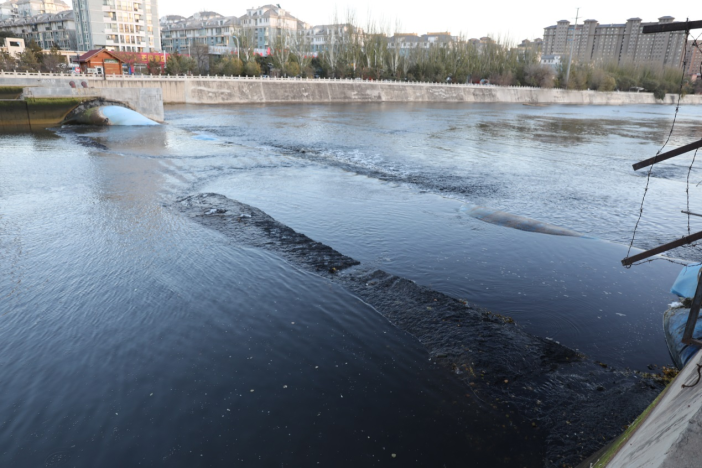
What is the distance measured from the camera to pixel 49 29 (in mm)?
94688

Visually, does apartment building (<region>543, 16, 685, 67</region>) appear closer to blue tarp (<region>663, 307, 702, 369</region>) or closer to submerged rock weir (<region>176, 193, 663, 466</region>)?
blue tarp (<region>663, 307, 702, 369</region>)

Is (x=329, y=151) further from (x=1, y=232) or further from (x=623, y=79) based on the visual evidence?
(x=623, y=79)

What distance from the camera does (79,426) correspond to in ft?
15.8

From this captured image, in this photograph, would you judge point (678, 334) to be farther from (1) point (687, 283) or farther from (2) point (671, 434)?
(2) point (671, 434)

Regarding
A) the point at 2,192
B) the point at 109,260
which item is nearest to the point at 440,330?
the point at 109,260

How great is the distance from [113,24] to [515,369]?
314 ft

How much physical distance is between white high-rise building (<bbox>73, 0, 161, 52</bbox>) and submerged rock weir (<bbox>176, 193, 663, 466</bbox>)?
89224 millimetres

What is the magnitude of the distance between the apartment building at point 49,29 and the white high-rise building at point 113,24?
8.09 metres

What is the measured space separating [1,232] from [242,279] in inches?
237

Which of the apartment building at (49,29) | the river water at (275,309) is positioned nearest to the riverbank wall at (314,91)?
the river water at (275,309)

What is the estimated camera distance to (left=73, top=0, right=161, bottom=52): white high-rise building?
261 ft

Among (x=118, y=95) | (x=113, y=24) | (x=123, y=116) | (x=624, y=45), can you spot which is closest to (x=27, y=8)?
(x=113, y=24)

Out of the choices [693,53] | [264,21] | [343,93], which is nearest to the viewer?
[693,53]

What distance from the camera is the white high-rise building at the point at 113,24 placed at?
79.5 metres
